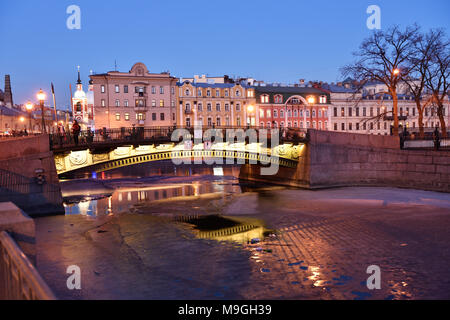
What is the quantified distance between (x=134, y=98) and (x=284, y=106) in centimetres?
2588

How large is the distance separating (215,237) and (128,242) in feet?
11.1

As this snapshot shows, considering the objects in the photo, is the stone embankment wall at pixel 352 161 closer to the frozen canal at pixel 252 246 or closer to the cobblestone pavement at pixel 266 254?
the frozen canal at pixel 252 246

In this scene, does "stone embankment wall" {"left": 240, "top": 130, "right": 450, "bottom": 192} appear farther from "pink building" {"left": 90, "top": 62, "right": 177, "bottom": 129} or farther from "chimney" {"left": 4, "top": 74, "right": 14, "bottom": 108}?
"chimney" {"left": 4, "top": 74, "right": 14, "bottom": 108}

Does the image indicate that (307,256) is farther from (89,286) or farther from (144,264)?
(89,286)

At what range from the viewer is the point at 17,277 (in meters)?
5.83

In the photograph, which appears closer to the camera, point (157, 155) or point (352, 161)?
point (157, 155)

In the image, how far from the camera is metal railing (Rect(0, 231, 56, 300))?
5.00 m

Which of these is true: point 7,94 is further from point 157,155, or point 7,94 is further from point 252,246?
point 252,246

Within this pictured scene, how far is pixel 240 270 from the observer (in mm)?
12281

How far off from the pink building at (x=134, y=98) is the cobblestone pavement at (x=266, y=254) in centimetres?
4391

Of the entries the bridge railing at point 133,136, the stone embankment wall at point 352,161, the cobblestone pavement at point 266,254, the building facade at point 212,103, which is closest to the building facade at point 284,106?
the building facade at point 212,103

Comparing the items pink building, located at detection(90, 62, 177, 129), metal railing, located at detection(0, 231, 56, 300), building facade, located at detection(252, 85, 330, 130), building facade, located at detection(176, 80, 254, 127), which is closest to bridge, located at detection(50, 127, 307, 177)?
metal railing, located at detection(0, 231, 56, 300)

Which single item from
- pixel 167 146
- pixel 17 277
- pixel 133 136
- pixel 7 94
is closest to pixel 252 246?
pixel 17 277
